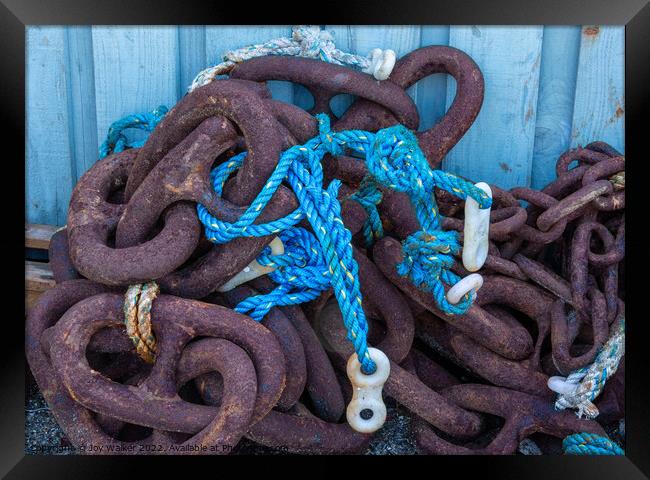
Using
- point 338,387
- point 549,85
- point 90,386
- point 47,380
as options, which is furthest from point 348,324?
point 549,85

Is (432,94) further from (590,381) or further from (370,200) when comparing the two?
(590,381)

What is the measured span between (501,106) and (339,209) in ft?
3.17

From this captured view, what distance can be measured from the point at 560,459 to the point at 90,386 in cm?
128

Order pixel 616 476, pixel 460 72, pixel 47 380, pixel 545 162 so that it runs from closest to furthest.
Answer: pixel 616 476
pixel 47 380
pixel 460 72
pixel 545 162

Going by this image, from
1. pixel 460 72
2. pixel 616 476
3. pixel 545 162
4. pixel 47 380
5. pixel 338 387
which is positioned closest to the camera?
pixel 616 476

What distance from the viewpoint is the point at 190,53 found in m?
2.38

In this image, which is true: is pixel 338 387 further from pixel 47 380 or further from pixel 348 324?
pixel 47 380

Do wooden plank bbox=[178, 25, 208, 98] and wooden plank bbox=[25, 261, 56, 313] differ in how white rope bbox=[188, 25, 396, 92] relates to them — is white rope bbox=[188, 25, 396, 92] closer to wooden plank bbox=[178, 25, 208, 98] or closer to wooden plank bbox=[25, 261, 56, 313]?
wooden plank bbox=[178, 25, 208, 98]

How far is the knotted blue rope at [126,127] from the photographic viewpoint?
229 cm

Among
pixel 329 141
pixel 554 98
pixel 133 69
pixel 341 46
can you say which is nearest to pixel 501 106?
pixel 554 98

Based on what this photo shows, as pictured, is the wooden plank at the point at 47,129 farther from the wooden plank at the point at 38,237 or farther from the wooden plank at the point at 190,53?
the wooden plank at the point at 190,53

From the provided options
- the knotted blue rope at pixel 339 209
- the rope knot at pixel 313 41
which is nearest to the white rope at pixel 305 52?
the rope knot at pixel 313 41

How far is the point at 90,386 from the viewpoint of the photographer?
171cm
